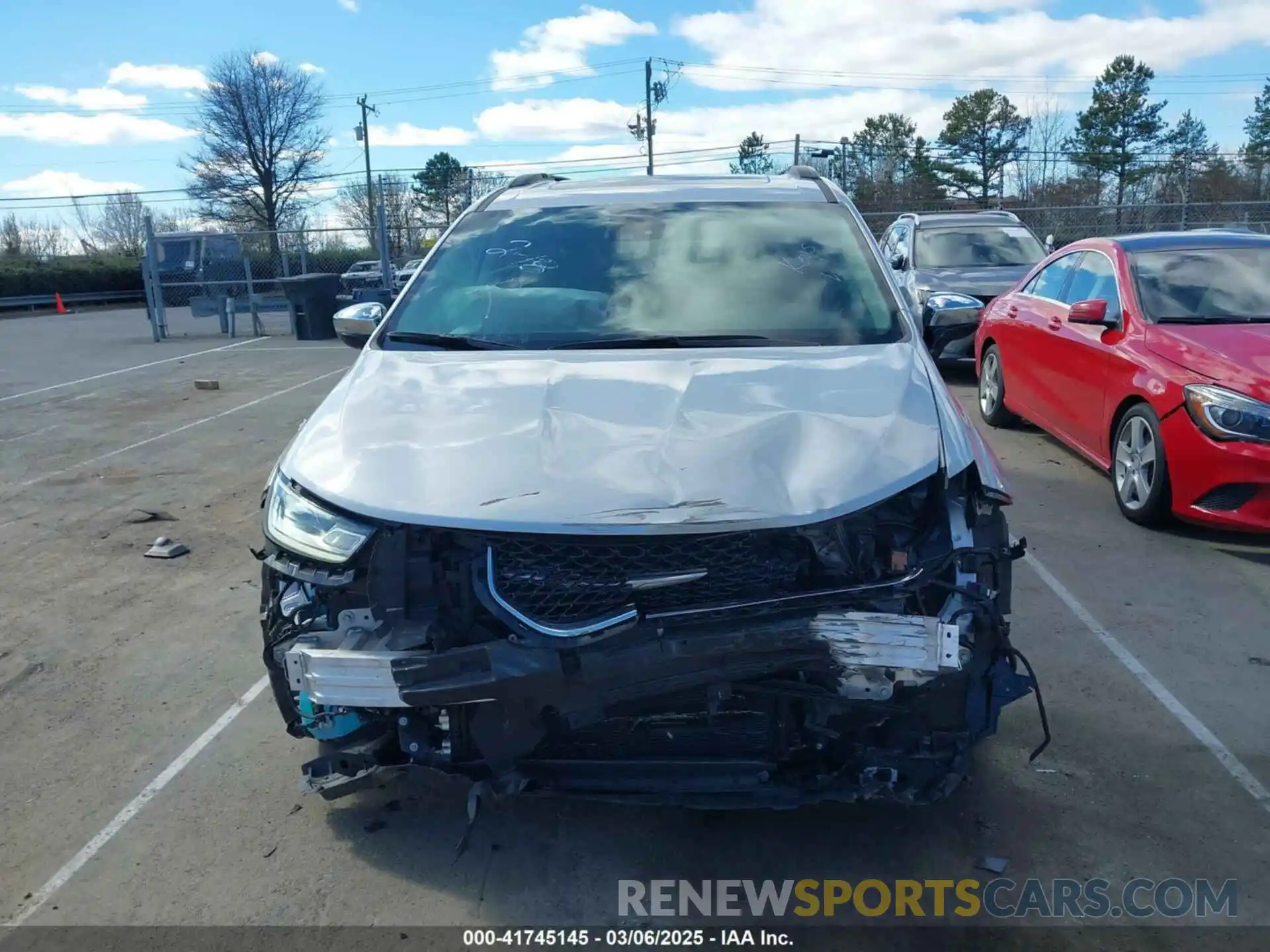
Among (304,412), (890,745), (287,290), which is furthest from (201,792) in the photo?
(287,290)

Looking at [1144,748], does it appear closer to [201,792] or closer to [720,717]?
[720,717]

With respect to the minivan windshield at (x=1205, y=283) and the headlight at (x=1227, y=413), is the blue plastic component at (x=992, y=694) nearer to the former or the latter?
the headlight at (x=1227, y=413)

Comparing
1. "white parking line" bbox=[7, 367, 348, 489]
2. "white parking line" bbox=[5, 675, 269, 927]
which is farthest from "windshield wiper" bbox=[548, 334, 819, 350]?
"white parking line" bbox=[7, 367, 348, 489]

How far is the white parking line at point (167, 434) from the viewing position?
7.95m

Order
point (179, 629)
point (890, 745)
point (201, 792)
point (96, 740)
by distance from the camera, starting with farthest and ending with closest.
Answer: point (179, 629), point (96, 740), point (201, 792), point (890, 745)

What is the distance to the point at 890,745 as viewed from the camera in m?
2.65

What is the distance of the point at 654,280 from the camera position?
3.91 metres

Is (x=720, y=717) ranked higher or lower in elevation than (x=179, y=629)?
higher

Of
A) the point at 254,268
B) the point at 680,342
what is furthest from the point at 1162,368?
the point at 254,268

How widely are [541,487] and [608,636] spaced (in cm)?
43

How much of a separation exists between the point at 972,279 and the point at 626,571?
31.3ft

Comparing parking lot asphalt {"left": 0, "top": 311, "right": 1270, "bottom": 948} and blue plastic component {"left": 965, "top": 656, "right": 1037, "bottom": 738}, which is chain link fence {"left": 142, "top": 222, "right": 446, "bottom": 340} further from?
blue plastic component {"left": 965, "top": 656, "right": 1037, "bottom": 738}

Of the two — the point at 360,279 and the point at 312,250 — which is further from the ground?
the point at 312,250

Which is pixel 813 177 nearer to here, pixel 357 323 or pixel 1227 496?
pixel 357 323
